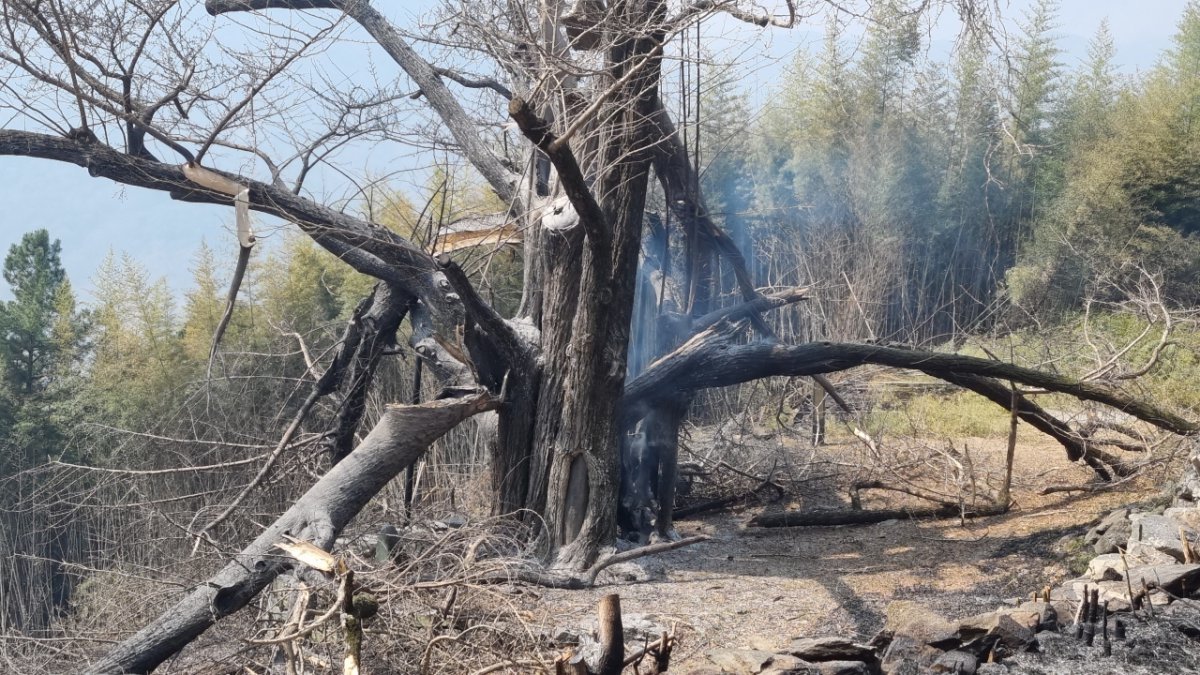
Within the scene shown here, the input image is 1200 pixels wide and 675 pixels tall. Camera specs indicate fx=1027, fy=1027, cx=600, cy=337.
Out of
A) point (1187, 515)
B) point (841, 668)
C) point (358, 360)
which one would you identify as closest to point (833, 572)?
point (1187, 515)

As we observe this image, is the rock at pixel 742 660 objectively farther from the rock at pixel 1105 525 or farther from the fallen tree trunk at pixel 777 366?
the rock at pixel 1105 525

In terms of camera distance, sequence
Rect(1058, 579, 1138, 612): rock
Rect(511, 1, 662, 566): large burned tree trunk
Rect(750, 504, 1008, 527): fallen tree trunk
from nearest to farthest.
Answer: Rect(1058, 579, 1138, 612): rock < Rect(511, 1, 662, 566): large burned tree trunk < Rect(750, 504, 1008, 527): fallen tree trunk

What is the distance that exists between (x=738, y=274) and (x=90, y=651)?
16.6 ft

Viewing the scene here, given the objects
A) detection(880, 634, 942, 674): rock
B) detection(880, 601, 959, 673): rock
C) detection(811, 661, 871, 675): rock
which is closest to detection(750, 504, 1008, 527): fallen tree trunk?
detection(880, 601, 959, 673): rock

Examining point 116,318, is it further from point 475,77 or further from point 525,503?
point 525,503

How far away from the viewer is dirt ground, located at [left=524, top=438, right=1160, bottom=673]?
16.7ft

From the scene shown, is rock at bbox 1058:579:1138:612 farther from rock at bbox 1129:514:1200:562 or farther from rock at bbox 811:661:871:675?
rock at bbox 811:661:871:675

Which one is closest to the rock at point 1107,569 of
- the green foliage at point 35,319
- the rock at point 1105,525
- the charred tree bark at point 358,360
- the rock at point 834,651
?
the rock at point 1105,525

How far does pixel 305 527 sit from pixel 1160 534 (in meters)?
4.35

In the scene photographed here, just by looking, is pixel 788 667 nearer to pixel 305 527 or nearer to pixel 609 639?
pixel 609 639

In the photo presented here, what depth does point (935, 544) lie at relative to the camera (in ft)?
22.2

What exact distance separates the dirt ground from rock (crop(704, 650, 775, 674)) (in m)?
0.17

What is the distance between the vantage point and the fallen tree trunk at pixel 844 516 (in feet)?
24.5

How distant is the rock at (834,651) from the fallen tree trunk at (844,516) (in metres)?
3.48
